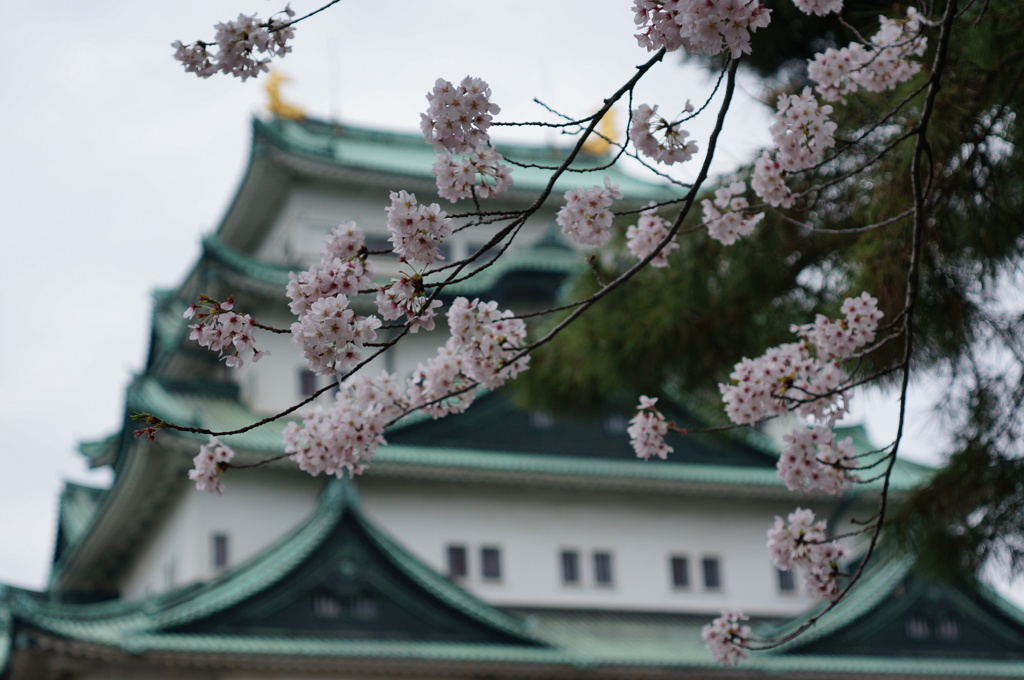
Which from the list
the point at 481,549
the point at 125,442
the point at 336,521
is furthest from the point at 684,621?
the point at 125,442

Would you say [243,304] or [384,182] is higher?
[384,182]

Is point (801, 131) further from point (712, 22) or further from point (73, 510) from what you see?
point (73, 510)

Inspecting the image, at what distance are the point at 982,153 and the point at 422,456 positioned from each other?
537 inches

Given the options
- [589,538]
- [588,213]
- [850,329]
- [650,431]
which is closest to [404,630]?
[589,538]

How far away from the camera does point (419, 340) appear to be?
22.2 metres

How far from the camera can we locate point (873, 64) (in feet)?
19.4

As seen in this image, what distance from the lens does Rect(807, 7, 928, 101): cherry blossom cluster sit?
18.4ft

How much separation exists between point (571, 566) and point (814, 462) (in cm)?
1567

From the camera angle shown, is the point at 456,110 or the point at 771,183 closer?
the point at 456,110

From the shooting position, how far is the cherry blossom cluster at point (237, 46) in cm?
407

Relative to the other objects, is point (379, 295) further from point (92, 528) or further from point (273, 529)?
point (92, 528)

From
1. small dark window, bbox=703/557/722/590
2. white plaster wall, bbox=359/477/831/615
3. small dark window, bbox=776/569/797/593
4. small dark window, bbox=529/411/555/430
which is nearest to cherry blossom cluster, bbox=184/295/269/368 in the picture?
white plaster wall, bbox=359/477/831/615

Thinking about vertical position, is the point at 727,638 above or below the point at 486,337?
below

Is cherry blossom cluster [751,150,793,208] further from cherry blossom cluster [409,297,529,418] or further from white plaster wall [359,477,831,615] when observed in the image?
white plaster wall [359,477,831,615]
